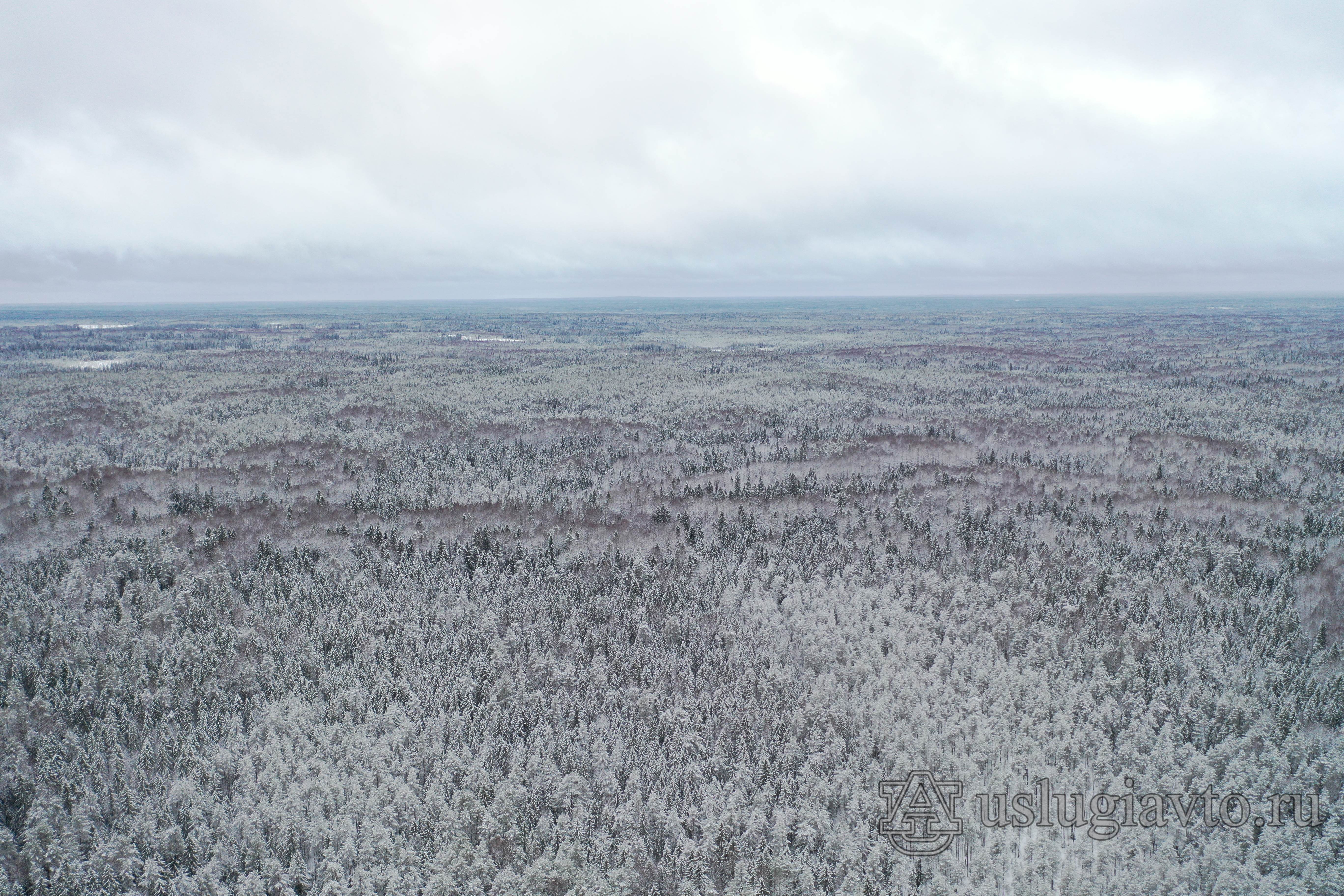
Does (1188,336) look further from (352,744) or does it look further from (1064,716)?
(352,744)

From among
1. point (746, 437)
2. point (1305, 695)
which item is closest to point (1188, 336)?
point (746, 437)

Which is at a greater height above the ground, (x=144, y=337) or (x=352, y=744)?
(x=144, y=337)

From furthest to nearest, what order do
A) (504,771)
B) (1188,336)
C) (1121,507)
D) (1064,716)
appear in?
(1188,336), (1121,507), (1064,716), (504,771)

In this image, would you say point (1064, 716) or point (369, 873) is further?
point (1064, 716)

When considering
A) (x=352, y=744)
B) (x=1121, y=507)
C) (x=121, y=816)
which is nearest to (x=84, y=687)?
(x=121, y=816)

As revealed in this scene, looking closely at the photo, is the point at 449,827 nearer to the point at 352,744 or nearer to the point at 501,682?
the point at 352,744

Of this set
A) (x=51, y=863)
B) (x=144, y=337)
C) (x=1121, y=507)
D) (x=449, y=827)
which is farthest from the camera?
(x=144, y=337)
